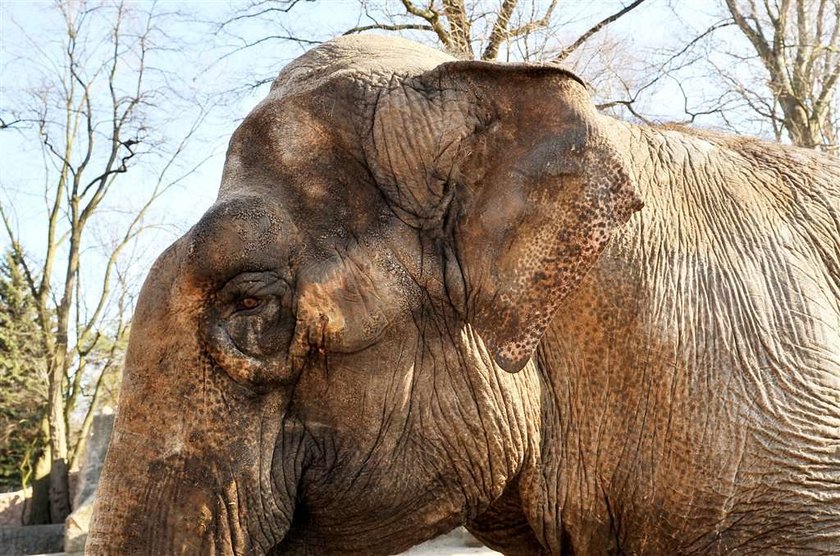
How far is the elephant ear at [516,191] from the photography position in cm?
264

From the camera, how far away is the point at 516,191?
2.67 metres

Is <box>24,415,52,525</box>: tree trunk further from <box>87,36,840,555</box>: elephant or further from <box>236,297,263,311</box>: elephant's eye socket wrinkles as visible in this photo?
<box>236,297,263,311</box>: elephant's eye socket wrinkles

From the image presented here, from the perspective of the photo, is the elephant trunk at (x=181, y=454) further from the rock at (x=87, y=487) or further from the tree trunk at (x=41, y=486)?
the tree trunk at (x=41, y=486)

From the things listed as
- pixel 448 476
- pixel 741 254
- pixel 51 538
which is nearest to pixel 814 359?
pixel 741 254

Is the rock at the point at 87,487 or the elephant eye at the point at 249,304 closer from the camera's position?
the elephant eye at the point at 249,304

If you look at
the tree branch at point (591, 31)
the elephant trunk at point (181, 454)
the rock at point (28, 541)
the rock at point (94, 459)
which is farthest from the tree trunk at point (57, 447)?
the elephant trunk at point (181, 454)

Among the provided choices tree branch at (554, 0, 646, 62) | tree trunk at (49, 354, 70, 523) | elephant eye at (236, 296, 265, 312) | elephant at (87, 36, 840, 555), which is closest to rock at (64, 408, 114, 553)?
tree trunk at (49, 354, 70, 523)

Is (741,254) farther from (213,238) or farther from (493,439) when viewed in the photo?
(213,238)

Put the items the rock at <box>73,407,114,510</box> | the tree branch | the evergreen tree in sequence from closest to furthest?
Answer: the tree branch, the rock at <box>73,407,114,510</box>, the evergreen tree

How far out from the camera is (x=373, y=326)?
269cm

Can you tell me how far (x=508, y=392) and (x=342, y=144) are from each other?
859 millimetres

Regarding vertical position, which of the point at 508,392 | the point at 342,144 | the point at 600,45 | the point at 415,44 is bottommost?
the point at 508,392

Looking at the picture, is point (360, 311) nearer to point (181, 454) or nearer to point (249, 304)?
point (249, 304)

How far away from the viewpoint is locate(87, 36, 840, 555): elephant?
2.57 meters
